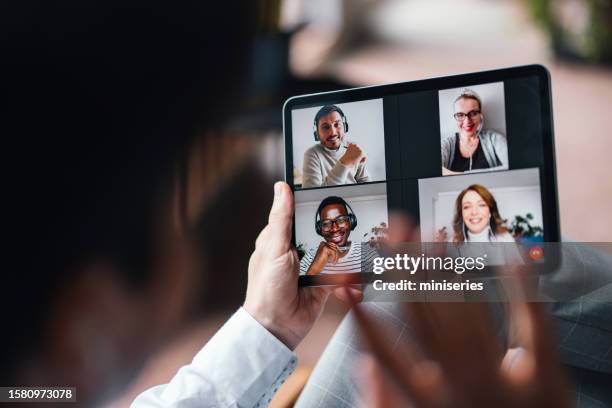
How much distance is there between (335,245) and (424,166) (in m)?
0.12

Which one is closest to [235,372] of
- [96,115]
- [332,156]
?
[332,156]

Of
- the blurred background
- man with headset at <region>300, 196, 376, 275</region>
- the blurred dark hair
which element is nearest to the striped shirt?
man with headset at <region>300, 196, 376, 275</region>

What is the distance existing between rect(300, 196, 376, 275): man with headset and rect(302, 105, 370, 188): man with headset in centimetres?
2

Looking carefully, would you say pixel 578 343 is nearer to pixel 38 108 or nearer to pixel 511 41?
pixel 511 41

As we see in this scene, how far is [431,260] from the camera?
0.56 meters

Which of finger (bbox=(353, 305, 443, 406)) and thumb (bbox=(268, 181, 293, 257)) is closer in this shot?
finger (bbox=(353, 305, 443, 406))

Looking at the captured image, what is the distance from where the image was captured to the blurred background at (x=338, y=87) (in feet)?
2.68

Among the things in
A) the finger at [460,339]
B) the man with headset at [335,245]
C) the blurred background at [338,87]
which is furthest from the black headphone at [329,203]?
the blurred background at [338,87]

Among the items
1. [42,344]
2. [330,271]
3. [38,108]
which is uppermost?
[38,108]

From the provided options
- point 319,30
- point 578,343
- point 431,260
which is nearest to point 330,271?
point 431,260

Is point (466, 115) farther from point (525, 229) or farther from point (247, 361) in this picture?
point (247, 361)

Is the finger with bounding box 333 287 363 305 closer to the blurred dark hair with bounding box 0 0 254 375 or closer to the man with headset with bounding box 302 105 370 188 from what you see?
the man with headset with bounding box 302 105 370 188

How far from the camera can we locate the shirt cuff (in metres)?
0.59

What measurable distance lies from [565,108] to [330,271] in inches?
21.1
